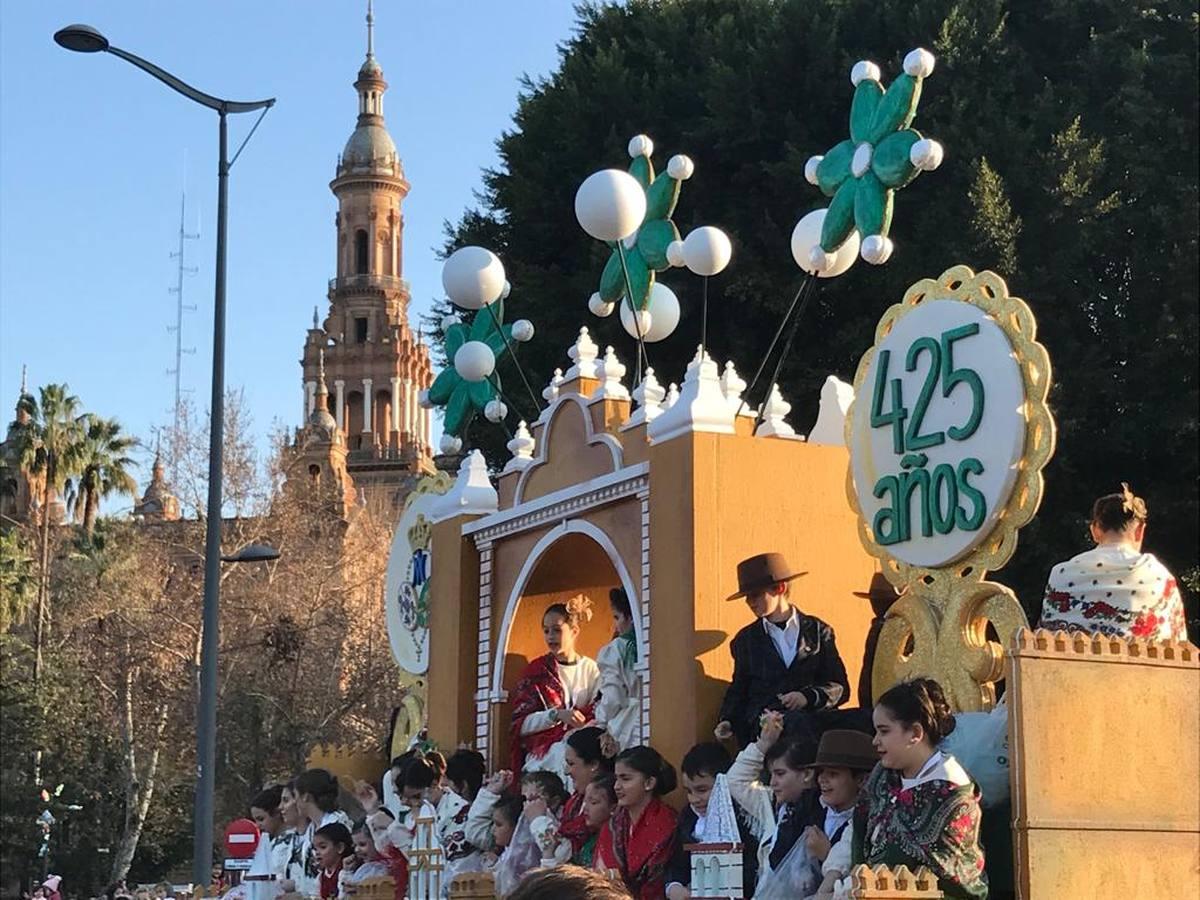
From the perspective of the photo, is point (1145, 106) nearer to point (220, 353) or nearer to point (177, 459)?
point (220, 353)

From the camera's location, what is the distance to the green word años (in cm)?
959

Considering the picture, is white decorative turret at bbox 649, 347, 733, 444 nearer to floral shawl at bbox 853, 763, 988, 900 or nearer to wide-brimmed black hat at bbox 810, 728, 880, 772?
wide-brimmed black hat at bbox 810, 728, 880, 772

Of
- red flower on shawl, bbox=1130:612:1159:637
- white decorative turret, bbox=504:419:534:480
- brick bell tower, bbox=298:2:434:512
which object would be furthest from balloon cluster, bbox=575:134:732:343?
brick bell tower, bbox=298:2:434:512

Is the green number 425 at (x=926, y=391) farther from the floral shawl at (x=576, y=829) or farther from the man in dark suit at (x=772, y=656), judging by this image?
the floral shawl at (x=576, y=829)

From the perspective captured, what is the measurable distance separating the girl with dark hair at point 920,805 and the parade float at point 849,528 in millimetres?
370

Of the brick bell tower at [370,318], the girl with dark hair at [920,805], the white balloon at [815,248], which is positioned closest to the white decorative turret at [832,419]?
the white balloon at [815,248]

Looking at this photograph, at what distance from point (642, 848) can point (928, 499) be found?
2456mm

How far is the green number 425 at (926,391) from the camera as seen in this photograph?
9.66m

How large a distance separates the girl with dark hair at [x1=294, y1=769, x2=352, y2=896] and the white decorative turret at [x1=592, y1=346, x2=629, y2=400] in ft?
11.4

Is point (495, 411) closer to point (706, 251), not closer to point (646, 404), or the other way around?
point (706, 251)

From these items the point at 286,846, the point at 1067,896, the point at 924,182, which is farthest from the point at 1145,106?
the point at 1067,896

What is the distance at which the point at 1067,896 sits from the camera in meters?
7.91

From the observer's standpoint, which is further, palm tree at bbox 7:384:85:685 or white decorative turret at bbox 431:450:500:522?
palm tree at bbox 7:384:85:685

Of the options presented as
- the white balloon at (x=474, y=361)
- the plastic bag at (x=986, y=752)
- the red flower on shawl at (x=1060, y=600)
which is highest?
the white balloon at (x=474, y=361)
